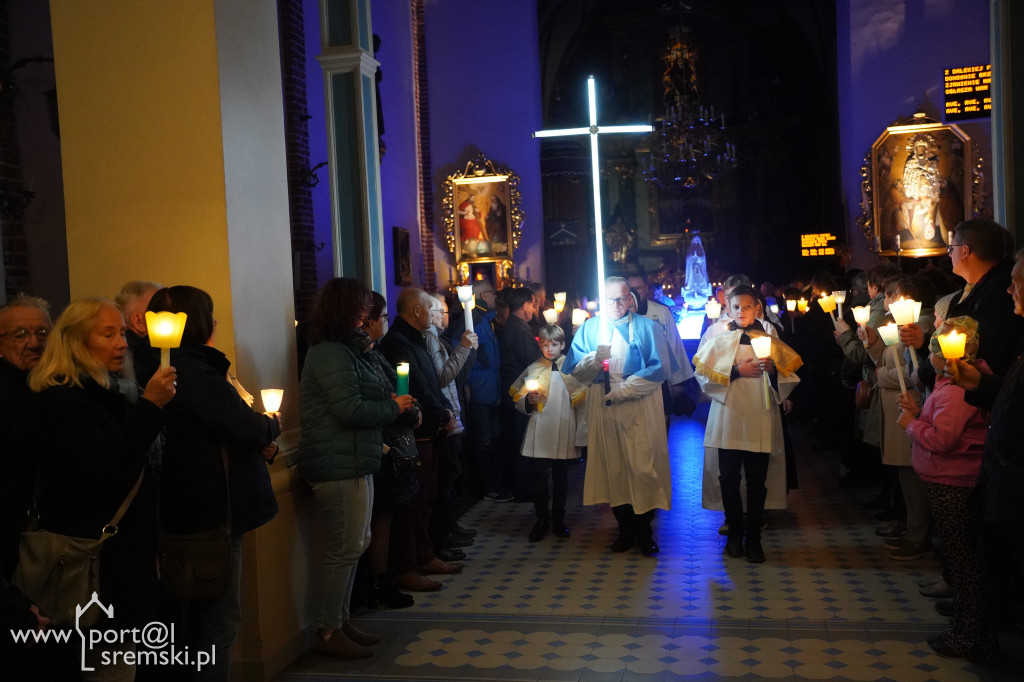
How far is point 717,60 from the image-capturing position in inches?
992

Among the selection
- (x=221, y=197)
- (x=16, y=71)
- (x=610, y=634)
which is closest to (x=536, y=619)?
(x=610, y=634)

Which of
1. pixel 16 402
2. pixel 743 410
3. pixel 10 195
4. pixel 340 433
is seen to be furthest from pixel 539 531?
pixel 10 195

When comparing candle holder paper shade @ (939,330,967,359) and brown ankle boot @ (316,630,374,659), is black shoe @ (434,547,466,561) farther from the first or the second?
candle holder paper shade @ (939,330,967,359)

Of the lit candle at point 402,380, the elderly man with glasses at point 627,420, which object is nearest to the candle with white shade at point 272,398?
the lit candle at point 402,380

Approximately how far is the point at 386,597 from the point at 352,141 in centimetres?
342

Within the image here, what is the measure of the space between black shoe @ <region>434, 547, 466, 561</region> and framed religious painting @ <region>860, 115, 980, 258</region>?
1024cm

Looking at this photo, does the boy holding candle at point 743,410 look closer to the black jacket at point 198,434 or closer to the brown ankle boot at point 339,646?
the brown ankle boot at point 339,646

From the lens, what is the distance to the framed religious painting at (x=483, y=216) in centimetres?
1617

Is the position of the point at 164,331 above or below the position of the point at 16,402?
above

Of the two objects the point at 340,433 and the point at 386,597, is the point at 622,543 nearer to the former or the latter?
the point at 386,597

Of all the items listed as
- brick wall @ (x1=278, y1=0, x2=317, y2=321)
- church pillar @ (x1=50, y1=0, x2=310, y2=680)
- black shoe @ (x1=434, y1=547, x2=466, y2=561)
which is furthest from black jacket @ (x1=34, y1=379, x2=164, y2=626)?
brick wall @ (x1=278, y1=0, x2=317, y2=321)

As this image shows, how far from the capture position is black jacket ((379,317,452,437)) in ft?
19.3

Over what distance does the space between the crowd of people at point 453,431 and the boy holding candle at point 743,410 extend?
0.05 ft

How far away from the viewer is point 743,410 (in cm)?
637
